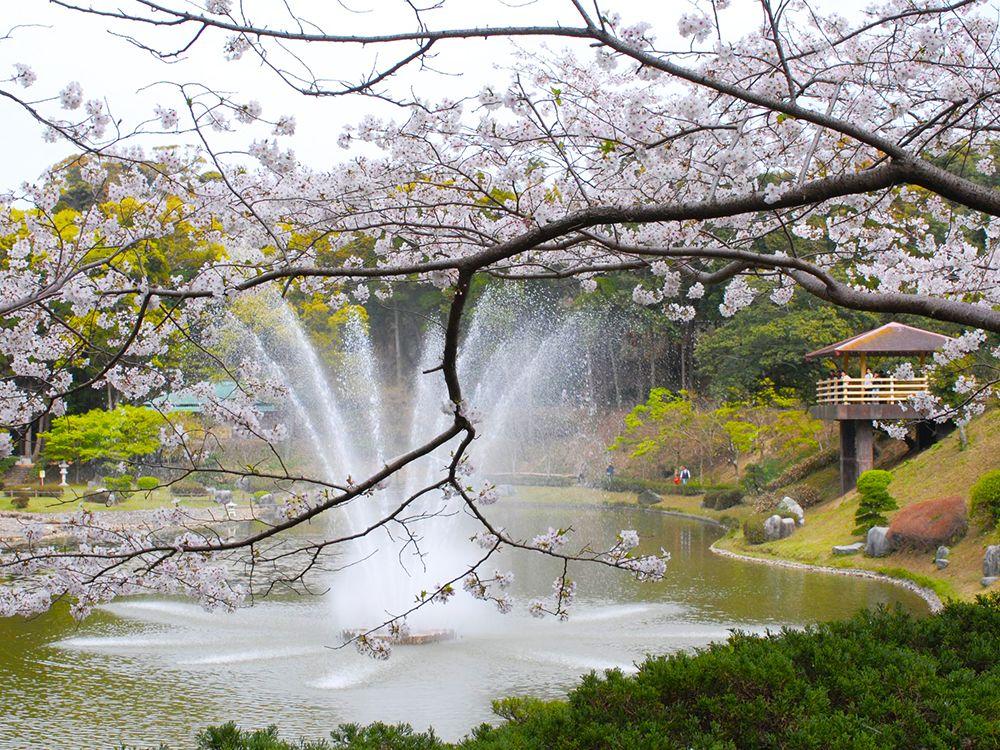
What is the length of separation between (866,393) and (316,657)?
12870mm

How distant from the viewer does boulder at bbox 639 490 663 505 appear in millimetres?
22631

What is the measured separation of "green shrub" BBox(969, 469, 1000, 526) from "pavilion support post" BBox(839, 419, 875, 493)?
17.9 ft

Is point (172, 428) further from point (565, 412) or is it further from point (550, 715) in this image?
point (565, 412)

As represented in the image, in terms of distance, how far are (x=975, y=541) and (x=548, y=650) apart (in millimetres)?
6083

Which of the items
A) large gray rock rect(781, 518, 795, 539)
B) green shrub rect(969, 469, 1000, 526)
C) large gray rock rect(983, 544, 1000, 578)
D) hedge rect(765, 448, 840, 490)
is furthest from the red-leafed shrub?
hedge rect(765, 448, 840, 490)

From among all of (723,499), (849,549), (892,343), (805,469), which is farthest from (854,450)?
(849,549)

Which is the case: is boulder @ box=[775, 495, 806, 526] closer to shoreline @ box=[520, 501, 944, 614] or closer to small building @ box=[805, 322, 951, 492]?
shoreline @ box=[520, 501, 944, 614]

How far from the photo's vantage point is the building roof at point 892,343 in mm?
17266

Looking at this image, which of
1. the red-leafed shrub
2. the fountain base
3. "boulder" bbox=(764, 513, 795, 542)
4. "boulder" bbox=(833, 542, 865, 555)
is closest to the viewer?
the fountain base

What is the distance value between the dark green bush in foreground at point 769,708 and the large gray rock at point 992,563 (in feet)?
22.5

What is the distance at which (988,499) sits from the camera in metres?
11.3

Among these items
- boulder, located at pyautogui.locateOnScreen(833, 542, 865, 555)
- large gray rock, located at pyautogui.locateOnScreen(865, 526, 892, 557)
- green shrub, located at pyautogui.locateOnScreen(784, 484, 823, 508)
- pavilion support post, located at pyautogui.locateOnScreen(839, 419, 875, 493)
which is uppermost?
pavilion support post, located at pyautogui.locateOnScreen(839, 419, 875, 493)

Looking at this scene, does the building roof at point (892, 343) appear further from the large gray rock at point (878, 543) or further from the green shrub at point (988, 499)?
the green shrub at point (988, 499)

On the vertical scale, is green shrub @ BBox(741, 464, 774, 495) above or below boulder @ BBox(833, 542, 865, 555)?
above
